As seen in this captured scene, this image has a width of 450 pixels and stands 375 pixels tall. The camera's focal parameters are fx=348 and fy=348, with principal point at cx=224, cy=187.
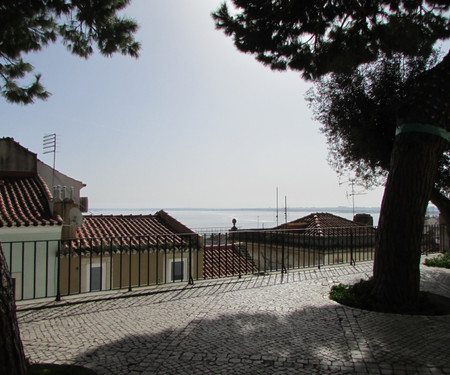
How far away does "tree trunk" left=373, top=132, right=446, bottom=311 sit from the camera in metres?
5.18

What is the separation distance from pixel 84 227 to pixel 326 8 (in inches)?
599

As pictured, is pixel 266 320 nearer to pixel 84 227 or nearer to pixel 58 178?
pixel 84 227

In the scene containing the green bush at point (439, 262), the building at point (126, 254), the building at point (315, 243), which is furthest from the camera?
the building at point (126, 254)

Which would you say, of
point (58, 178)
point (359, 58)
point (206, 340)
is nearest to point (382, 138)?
point (359, 58)

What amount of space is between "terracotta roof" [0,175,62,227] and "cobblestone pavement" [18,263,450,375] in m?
9.29

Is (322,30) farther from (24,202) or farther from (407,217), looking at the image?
(24,202)

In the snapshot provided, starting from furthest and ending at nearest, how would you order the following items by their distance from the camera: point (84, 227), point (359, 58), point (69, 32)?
point (84, 227)
point (359, 58)
point (69, 32)

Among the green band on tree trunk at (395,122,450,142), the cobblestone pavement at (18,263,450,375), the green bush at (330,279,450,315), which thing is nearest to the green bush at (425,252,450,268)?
the green bush at (330,279,450,315)

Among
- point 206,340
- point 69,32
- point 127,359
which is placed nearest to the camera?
point 127,359

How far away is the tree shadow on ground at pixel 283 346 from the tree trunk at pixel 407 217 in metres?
0.56

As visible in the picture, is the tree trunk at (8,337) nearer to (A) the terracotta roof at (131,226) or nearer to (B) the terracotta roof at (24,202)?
(B) the terracotta roof at (24,202)

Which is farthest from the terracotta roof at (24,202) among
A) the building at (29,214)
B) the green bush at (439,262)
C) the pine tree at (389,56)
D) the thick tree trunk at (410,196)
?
the green bush at (439,262)

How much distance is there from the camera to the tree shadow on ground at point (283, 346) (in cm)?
317

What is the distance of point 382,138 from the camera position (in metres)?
8.30
